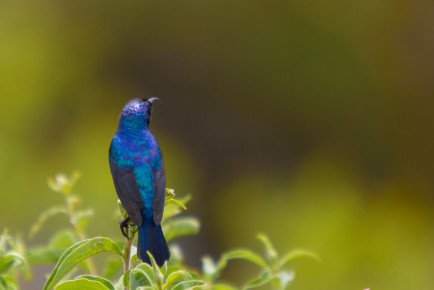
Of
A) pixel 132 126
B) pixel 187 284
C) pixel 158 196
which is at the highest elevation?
pixel 132 126

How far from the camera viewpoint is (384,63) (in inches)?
280

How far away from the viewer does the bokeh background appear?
6105 mm

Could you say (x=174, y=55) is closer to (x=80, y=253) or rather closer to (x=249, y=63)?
(x=249, y=63)

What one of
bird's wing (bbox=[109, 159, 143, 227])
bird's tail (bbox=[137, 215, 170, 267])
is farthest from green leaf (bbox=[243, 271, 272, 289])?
bird's wing (bbox=[109, 159, 143, 227])

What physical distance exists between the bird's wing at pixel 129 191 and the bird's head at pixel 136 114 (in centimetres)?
23

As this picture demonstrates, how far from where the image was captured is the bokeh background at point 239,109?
6105 mm

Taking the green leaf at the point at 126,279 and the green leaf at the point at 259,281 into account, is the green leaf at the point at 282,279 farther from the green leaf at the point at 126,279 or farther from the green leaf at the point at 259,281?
the green leaf at the point at 126,279

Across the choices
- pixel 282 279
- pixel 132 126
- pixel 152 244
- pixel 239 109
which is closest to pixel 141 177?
pixel 132 126

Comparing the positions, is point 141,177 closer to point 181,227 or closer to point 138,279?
point 181,227

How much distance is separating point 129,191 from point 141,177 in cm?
11

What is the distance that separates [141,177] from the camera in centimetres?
214

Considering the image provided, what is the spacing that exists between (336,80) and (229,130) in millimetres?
1393

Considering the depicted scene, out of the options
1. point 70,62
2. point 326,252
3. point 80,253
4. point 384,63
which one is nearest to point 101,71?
point 70,62

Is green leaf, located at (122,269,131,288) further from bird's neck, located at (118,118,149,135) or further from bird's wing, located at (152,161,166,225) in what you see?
bird's neck, located at (118,118,149,135)
